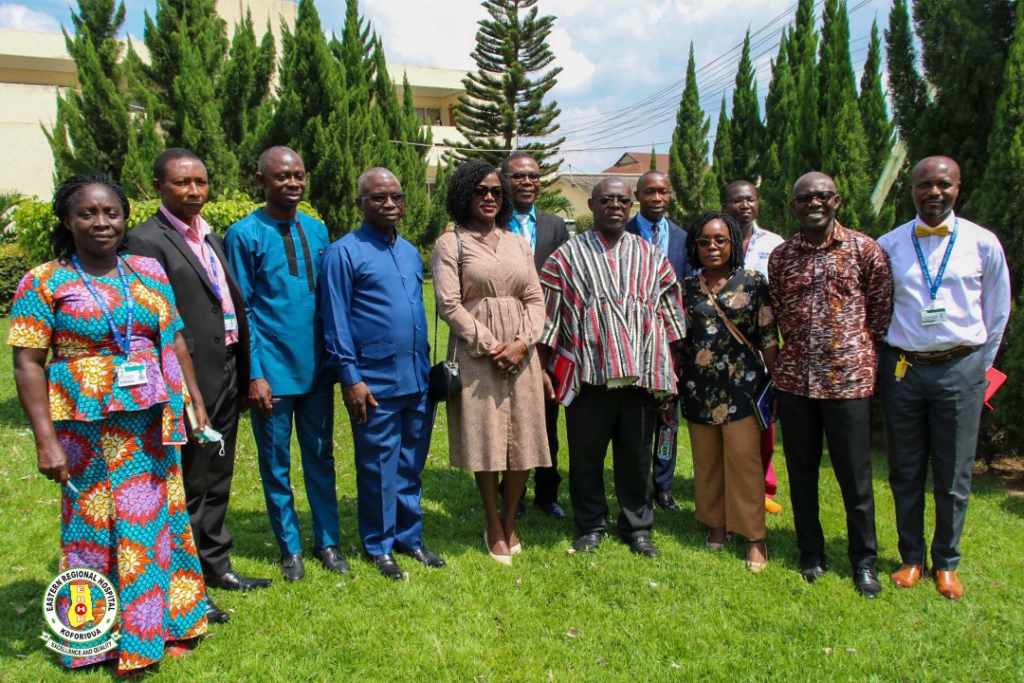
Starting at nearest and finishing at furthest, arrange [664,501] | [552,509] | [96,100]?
[552,509]
[664,501]
[96,100]

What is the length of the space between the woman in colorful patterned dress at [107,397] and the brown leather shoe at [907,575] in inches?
137

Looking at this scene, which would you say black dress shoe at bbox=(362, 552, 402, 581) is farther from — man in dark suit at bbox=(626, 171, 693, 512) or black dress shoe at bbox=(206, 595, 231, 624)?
man in dark suit at bbox=(626, 171, 693, 512)

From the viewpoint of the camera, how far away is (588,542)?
14.4 feet

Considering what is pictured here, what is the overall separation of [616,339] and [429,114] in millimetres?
32499

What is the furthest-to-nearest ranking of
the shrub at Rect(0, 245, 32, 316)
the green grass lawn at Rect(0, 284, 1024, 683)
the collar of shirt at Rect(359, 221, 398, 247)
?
the shrub at Rect(0, 245, 32, 316) → the collar of shirt at Rect(359, 221, 398, 247) → the green grass lawn at Rect(0, 284, 1024, 683)

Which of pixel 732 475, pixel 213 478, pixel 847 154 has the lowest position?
pixel 732 475

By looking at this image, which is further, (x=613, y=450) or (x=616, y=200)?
(x=613, y=450)

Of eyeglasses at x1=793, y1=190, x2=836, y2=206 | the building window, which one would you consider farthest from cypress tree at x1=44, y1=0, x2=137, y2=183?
the building window

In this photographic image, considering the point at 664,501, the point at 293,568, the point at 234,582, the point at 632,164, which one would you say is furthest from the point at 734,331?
the point at 632,164

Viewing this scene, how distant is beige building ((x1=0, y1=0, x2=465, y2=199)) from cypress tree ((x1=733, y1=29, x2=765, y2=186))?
30.2ft

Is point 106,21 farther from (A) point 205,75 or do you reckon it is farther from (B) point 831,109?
(B) point 831,109

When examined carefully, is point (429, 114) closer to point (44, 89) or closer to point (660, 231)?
point (44, 89)

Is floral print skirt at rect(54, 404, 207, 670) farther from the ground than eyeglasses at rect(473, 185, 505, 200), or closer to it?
closer to it

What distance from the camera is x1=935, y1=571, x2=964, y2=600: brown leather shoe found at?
3.78m
